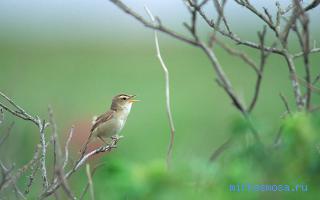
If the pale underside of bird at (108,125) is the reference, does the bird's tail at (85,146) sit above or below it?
below

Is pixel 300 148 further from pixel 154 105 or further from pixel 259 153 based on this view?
pixel 154 105

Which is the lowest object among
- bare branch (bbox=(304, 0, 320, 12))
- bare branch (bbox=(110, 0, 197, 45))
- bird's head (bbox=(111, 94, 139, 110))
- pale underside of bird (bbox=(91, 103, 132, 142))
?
bare branch (bbox=(110, 0, 197, 45))

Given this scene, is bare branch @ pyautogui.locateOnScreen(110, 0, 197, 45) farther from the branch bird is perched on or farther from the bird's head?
the bird's head

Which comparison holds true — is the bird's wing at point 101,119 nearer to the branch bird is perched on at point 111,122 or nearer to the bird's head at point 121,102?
the branch bird is perched on at point 111,122

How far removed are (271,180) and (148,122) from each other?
11976 millimetres

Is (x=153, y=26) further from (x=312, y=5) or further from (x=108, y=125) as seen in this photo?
(x=108, y=125)

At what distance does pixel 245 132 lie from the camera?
239 cm

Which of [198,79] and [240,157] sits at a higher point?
[198,79]

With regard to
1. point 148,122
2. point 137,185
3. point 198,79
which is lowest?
point 137,185

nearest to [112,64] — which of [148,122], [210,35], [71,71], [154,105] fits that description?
[71,71]

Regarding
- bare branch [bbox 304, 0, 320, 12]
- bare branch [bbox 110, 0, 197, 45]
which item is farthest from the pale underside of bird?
bare branch [bbox 110, 0, 197, 45]

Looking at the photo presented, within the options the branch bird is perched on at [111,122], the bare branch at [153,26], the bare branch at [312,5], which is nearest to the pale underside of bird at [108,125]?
the branch bird is perched on at [111,122]

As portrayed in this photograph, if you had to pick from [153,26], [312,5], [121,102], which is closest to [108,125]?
[121,102]

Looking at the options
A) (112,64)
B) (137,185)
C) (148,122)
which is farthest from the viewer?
(112,64)
